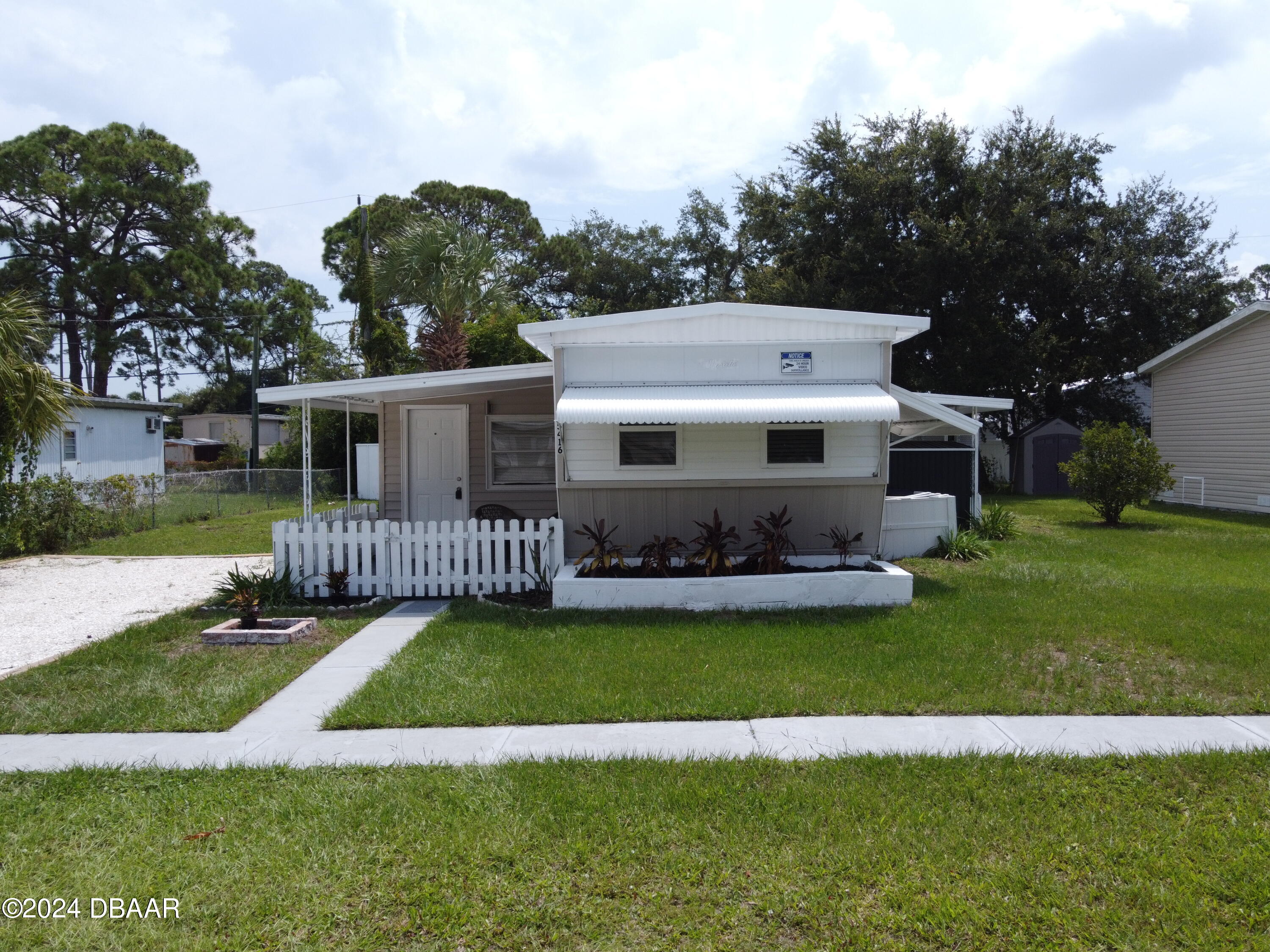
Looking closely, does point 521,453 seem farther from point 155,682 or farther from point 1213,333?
point 1213,333

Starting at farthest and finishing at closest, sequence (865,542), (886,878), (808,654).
A: (865,542) < (808,654) < (886,878)

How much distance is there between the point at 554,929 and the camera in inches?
130

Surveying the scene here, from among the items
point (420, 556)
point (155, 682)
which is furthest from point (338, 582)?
point (155, 682)

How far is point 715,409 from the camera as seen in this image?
9.02 metres

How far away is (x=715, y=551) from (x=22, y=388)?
10417mm

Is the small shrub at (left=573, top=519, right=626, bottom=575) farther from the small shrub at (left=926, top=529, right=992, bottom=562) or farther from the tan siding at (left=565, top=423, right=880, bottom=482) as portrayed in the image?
the small shrub at (left=926, top=529, right=992, bottom=562)

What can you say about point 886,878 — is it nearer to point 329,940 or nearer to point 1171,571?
point 329,940

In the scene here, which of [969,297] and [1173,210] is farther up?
[1173,210]

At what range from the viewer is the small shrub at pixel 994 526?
14242 mm

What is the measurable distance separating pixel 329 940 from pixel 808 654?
181 inches

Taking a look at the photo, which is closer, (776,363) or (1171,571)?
(776,363)

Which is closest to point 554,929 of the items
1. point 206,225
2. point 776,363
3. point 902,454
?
point 776,363

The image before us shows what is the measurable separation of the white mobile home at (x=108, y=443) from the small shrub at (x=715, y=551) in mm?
14662
